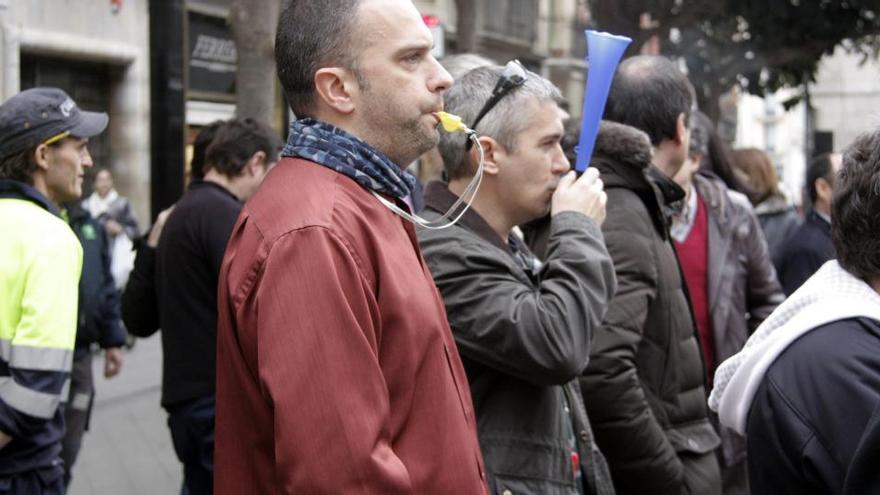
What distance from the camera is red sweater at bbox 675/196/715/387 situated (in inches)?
175

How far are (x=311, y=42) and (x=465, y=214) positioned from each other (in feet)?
3.32

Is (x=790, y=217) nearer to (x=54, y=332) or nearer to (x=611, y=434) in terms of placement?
(x=611, y=434)

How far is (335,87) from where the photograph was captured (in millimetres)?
2189

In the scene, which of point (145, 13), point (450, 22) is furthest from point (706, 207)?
point (450, 22)

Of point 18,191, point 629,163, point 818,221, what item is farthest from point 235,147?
point 818,221

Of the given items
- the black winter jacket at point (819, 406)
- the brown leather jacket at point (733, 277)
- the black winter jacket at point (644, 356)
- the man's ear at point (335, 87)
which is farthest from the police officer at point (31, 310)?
the brown leather jacket at point (733, 277)

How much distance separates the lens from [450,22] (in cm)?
2428

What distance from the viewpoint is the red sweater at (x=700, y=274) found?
14.6ft

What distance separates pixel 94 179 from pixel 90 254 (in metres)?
8.91

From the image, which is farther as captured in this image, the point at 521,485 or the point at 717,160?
the point at 717,160

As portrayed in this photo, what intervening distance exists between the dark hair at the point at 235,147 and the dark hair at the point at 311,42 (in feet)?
9.50

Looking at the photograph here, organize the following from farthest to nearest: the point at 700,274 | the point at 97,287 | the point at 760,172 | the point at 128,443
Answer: the point at 128,443 → the point at 760,172 → the point at 97,287 → the point at 700,274

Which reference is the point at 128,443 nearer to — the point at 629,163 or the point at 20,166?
the point at 20,166

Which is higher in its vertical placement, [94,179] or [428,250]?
[428,250]
